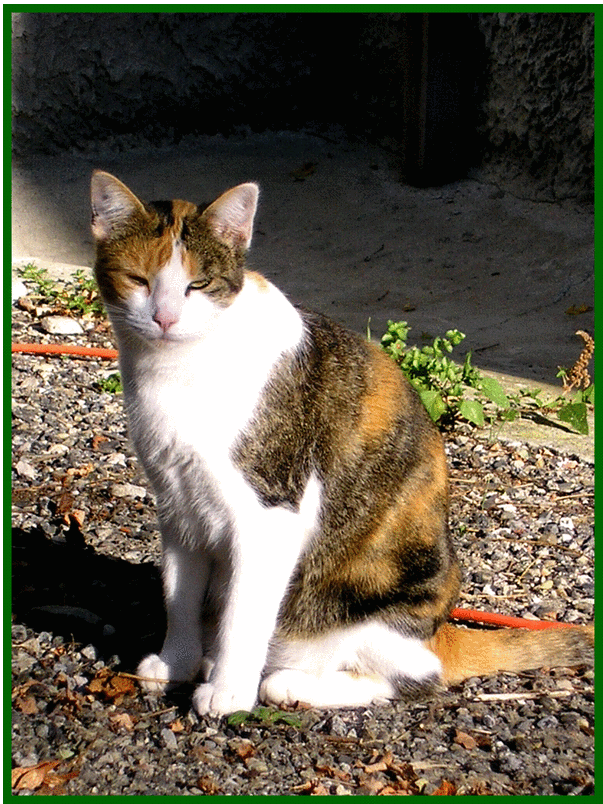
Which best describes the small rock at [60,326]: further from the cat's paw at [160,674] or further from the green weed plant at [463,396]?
the cat's paw at [160,674]

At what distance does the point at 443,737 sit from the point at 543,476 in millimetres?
1720

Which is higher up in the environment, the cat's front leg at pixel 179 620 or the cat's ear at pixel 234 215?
the cat's ear at pixel 234 215

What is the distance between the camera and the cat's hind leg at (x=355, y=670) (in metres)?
2.60

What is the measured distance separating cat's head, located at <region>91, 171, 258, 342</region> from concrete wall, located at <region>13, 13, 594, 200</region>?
5.50 m

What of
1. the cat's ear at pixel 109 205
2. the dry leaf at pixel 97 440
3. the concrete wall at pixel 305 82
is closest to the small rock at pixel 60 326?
the dry leaf at pixel 97 440

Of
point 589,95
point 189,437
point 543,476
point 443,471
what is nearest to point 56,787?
point 189,437

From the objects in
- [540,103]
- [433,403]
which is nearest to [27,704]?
[433,403]

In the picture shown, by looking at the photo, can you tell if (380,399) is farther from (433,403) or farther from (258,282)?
(433,403)

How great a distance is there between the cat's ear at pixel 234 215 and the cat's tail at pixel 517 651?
1266mm

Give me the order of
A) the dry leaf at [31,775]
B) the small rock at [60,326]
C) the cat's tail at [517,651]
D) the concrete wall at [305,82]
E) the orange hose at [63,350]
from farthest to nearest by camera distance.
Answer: the concrete wall at [305,82], the small rock at [60,326], the orange hose at [63,350], the cat's tail at [517,651], the dry leaf at [31,775]

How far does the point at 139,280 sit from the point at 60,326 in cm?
285

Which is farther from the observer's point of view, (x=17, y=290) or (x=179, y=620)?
(x=17, y=290)

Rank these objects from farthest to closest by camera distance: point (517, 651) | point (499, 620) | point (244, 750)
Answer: point (499, 620), point (517, 651), point (244, 750)

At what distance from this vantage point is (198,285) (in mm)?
2371
